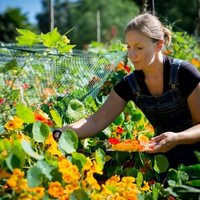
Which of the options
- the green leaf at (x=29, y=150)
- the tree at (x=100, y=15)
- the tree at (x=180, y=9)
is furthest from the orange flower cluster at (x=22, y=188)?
the tree at (x=180, y=9)

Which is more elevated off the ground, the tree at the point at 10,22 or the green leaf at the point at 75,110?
the tree at the point at 10,22

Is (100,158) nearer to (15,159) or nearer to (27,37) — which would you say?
(15,159)

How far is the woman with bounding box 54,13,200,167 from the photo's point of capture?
77.7 inches

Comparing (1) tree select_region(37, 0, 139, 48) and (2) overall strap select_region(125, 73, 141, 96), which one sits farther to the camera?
(1) tree select_region(37, 0, 139, 48)

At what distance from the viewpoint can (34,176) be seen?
4.43ft

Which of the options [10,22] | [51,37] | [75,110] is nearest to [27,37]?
[51,37]

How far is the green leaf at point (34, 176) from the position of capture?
52.4 inches

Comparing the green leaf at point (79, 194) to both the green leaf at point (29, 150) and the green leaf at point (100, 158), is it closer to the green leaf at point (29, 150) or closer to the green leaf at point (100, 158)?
the green leaf at point (29, 150)

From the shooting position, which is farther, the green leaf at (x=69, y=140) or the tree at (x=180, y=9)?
the tree at (x=180, y=9)

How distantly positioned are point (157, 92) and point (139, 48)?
0.26 meters

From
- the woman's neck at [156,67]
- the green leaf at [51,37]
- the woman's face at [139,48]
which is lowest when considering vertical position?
the woman's neck at [156,67]

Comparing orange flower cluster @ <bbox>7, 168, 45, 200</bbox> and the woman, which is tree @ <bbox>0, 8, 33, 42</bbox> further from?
orange flower cluster @ <bbox>7, 168, 45, 200</bbox>

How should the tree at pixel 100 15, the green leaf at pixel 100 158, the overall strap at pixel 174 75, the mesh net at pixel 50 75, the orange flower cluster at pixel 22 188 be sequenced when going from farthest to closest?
the tree at pixel 100 15 → the mesh net at pixel 50 75 → the overall strap at pixel 174 75 → the green leaf at pixel 100 158 → the orange flower cluster at pixel 22 188

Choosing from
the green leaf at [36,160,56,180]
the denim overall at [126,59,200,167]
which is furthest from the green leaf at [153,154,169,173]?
the green leaf at [36,160,56,180]
